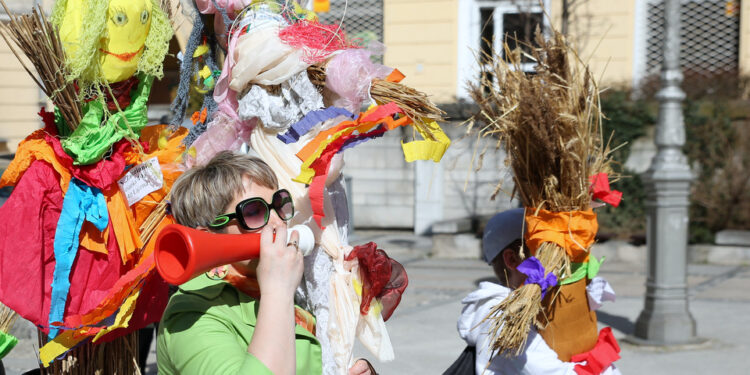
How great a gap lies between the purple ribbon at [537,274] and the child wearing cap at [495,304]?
16 cm

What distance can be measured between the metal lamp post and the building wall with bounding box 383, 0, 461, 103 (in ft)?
19.6

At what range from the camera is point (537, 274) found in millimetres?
2766

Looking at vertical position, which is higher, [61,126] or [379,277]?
[61,126]

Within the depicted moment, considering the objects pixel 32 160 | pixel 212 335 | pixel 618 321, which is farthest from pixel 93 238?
pixel 618 321

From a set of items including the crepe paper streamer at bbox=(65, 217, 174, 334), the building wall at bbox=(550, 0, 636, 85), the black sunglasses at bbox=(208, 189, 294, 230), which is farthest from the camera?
the building wall at bbox=(550, 0, 636, 85)

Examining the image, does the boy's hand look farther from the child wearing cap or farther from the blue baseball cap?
the blue baseball cap

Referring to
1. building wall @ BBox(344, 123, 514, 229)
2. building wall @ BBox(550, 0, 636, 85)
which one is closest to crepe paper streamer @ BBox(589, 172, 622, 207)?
building wall @ BBox(344, 123, 514, 229)

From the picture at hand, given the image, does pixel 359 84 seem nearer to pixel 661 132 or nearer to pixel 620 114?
pixel 661 132

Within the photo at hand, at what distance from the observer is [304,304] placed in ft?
9.36

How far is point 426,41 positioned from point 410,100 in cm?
980

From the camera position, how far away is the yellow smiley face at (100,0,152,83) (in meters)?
3.02

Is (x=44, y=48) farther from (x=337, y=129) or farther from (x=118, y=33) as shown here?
(x=337, y=129)

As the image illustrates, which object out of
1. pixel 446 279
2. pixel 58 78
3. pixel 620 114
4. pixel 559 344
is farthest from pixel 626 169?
pixel 58 78

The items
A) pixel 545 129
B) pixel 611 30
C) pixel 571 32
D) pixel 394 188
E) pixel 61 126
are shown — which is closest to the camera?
pixel 545 129
